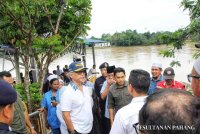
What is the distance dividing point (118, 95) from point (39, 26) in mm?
4164

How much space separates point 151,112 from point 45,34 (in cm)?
717

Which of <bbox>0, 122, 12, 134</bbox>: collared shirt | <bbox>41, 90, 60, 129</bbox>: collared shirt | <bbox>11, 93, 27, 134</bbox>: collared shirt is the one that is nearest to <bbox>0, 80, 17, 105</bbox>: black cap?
<bbox>0, 122, 12, 134</bbox>: collared shirt

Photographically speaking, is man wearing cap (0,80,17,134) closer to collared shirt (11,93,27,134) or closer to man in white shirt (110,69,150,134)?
man in white shirt (110,69,150,134)

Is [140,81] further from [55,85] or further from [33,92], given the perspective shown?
[33,92]

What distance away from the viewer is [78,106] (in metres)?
3.62

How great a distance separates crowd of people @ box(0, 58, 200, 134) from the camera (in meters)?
0.94

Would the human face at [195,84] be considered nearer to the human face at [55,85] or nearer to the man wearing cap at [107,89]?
the man wearing cap at [107,89]

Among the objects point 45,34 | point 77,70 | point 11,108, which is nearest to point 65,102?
point 77,70

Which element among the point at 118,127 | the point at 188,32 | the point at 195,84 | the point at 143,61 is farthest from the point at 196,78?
the point at 143,61

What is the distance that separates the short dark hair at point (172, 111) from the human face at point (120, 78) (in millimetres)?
3141

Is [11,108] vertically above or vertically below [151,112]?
below

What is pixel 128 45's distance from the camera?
66938mm

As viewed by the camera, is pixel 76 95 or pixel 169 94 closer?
pixel 169 94

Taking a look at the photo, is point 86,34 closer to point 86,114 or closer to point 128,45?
point 86,114
